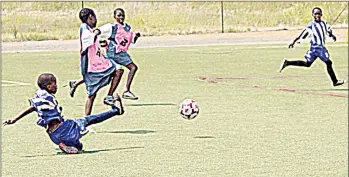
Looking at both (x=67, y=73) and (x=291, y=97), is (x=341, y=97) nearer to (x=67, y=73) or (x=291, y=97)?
(x=291, y=97)

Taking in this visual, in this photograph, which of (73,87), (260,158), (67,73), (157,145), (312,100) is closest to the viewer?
(260,158)

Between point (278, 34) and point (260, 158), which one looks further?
point (278, 34)

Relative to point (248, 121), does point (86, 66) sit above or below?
above

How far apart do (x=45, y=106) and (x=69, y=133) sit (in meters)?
0.47

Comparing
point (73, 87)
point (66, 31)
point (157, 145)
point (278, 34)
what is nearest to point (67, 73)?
point (73, 87)

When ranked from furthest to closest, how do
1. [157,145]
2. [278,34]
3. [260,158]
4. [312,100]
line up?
1. [278,34]
2. [312,100]
3. [157,145]
4. [260,158]

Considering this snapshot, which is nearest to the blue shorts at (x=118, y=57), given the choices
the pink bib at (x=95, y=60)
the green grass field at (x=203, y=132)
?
the green grass field at (x=203, y=132)

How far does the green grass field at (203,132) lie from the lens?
9.73 metres

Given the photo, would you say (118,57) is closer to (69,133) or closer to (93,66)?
(93,66)

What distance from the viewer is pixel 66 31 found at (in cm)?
5191

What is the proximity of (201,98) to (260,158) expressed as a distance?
6716 mm

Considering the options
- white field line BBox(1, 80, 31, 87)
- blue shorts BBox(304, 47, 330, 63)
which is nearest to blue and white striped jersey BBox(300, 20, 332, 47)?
blue shorts BBox(304, 47, 330, 63)

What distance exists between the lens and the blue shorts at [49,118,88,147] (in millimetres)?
10555

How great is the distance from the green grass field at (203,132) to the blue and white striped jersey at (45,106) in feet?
1.38
